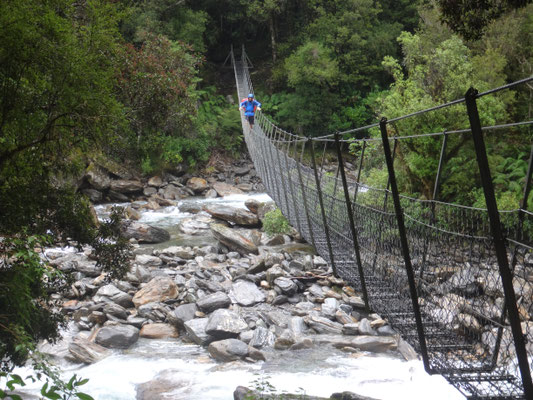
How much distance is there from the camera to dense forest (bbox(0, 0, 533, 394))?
8.68 ft

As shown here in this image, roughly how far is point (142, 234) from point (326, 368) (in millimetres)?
4429

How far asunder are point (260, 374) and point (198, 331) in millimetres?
804

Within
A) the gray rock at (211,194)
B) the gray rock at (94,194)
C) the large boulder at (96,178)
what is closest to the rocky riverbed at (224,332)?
the gray rock at (94,194)

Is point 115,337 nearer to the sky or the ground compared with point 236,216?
nearer to the ground

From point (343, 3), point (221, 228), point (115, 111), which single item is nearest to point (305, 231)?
point (115, 111)

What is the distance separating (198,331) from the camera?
4387 millimetres

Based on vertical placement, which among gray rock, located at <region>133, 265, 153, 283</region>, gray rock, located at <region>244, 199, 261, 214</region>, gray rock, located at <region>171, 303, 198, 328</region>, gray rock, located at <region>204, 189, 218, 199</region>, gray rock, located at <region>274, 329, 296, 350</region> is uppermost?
gray rock, located at <region>204, 189, 218, 199</region>

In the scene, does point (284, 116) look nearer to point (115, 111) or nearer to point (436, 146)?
point (436, 146)

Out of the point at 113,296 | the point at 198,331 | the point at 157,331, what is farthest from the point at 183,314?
the point at 113,296

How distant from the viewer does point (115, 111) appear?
313cm

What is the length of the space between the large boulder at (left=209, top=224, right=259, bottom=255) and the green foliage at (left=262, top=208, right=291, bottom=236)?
0.86 meters

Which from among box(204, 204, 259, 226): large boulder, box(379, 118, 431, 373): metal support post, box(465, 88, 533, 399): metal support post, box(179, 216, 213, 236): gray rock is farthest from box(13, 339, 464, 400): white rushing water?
box(204, 204, 259, 226): large boulder

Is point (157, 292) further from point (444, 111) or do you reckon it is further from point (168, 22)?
point (168, 22)

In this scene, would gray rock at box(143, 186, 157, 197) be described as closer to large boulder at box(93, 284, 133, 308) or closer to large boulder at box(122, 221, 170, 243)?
large boulder at box(122, 221, 170, 243)
